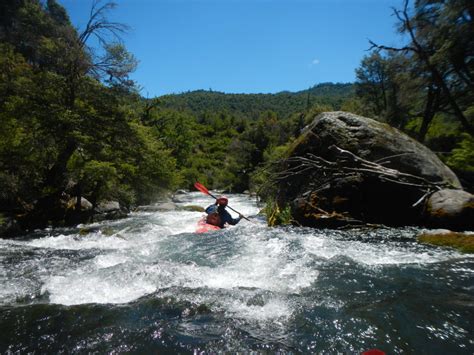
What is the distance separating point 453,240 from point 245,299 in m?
4.48

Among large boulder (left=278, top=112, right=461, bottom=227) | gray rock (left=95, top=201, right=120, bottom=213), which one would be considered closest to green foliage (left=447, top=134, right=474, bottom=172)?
large boulder (left=278, top=112, right=461, bottom=227)

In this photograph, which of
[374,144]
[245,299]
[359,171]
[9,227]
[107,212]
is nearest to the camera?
[245,299]

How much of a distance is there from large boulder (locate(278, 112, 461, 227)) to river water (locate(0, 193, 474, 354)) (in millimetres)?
1766

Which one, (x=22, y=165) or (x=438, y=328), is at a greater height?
(x=22, y=165)

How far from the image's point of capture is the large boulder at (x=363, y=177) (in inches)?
324

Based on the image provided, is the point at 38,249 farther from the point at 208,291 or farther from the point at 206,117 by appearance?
the point at 206,117

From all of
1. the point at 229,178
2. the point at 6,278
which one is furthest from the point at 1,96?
the point at 229,178

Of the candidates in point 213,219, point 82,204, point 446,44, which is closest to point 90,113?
point 82,204

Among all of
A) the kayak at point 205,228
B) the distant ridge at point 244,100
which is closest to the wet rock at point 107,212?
the kayak at point 205,228

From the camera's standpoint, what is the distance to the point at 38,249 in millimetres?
7223

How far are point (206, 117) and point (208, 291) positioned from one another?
78.8 m

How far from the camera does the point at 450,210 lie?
7.00 m

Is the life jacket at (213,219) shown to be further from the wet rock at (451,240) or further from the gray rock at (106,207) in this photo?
the gray rock at (106,207)

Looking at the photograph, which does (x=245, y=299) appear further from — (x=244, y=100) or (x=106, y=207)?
(x=244, y=100)
